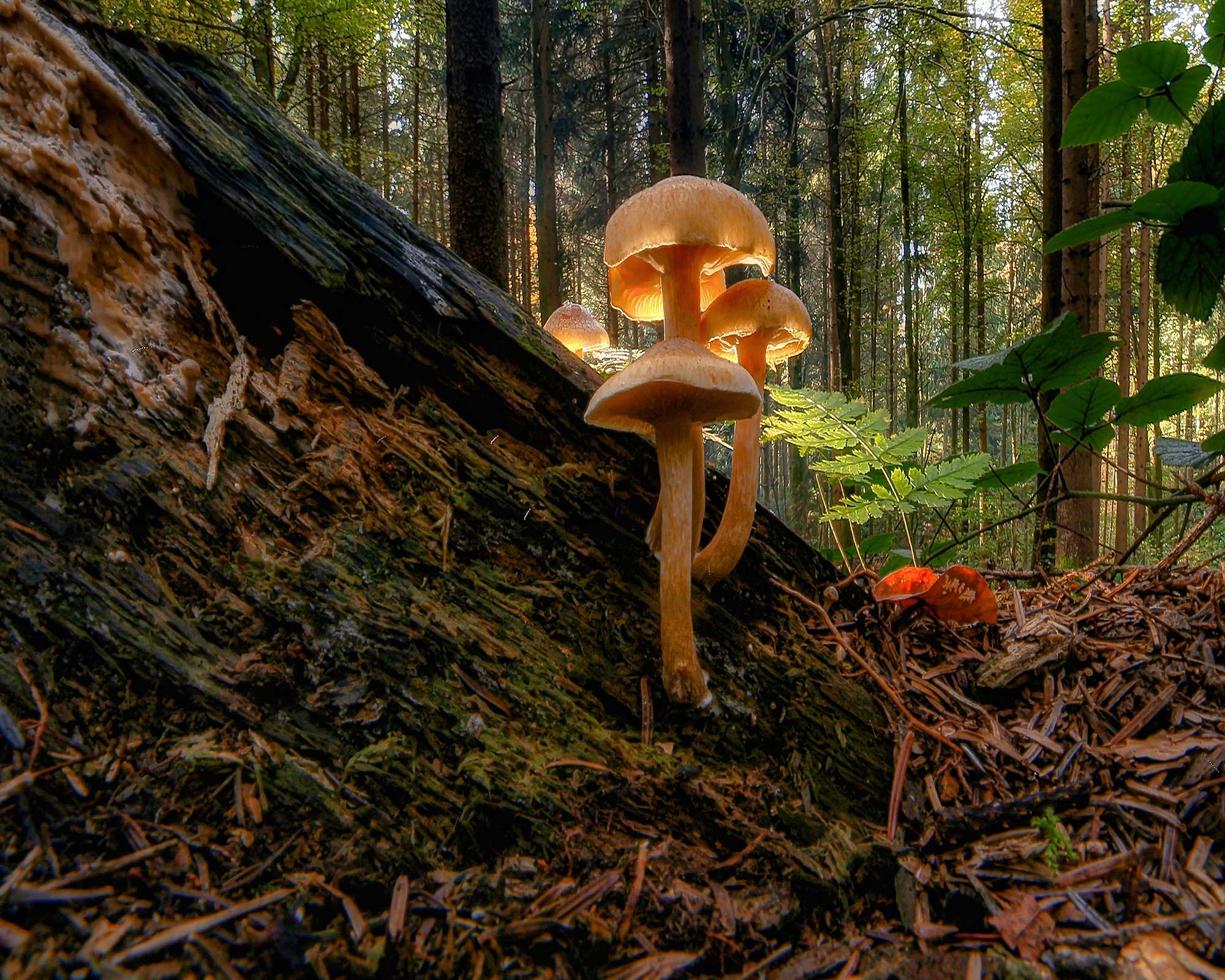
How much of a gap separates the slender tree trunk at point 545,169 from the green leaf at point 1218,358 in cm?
853

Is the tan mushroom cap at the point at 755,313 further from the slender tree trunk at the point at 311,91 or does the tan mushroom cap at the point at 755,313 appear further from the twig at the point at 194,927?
the slender tree trunk at the point at 311,91

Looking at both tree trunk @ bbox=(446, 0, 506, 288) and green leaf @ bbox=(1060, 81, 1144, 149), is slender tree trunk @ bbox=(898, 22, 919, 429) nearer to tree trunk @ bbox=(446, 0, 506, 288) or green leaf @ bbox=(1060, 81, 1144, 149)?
tree trunk @ bbox=(446, 0, 506, 288)

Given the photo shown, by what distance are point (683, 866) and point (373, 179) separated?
17847 millimetres

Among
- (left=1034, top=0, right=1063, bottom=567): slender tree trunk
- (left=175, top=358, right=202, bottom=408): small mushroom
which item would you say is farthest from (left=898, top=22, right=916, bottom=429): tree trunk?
(left=175, top=358, right=202, bottom=408): small mushroom

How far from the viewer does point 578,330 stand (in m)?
5.22

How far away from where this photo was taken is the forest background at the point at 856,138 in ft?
18.1

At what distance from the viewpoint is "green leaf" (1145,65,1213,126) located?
1.82 meters

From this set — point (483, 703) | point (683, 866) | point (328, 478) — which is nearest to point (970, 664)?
point (683, 866)

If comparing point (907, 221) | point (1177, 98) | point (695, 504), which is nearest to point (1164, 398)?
point (1177, 98)

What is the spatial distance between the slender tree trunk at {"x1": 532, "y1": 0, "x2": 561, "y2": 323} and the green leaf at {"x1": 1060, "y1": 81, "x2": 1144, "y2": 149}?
8282mm

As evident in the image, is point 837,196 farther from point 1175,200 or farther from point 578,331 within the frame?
point 1175,200

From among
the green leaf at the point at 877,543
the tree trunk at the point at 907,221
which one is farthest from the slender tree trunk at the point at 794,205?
the green leaf at the point at 877,543

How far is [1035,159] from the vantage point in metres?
12.2

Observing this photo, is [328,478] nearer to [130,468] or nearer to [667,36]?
[130,468]
